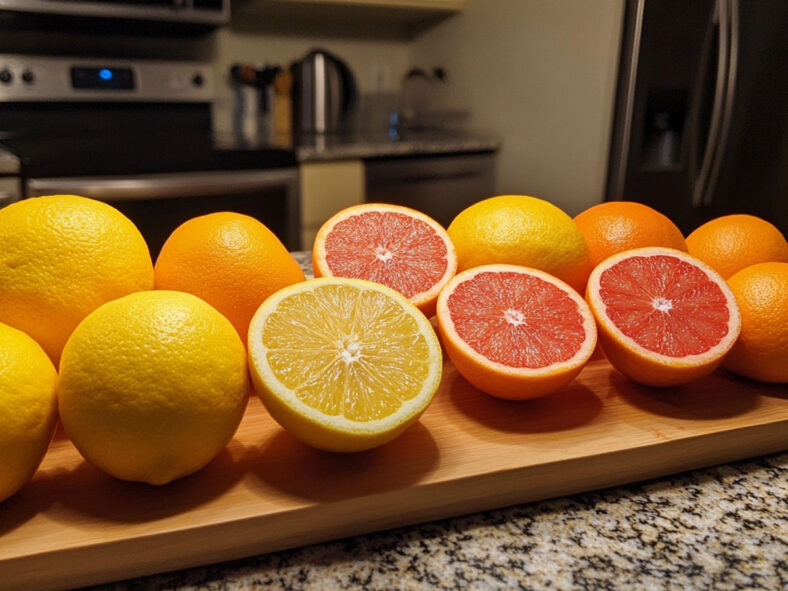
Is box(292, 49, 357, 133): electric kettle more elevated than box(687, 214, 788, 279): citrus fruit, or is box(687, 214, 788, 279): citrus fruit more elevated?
box(292, 49, 357, 133): electric kettle

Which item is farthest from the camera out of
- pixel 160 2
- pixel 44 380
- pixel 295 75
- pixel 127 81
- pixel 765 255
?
pixel 295 75

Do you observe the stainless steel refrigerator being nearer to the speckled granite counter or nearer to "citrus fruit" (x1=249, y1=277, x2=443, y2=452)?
the speckled granite counter

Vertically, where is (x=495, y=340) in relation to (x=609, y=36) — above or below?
below

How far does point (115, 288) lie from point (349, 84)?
235 cm

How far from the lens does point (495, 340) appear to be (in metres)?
0.62

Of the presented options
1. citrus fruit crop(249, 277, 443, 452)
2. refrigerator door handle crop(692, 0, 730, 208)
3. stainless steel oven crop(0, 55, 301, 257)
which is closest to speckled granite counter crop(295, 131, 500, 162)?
stainless steel oven crop(0, 55, 301, 257)

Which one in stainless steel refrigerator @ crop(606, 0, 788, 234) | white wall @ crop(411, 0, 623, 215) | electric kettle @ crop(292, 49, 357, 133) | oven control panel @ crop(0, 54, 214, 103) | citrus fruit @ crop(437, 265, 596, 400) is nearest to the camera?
citrus fruit @ crop(437, 265, 596, 400)

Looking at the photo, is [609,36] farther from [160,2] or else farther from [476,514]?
[476,514]

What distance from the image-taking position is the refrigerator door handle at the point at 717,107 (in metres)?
2.05

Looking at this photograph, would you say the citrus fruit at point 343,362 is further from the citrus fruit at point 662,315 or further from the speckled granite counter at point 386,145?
the speckled granite counter at point 386,145

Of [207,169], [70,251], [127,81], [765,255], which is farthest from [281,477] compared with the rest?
[127,81]

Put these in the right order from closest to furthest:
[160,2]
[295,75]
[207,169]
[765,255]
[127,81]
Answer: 1. [765,255]
2. [207,169]
3. [160,2]
4. [127,81]
5. [295,75]

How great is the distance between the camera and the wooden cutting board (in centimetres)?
46

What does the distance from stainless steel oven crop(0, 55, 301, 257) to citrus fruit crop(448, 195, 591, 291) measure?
1.42 metres
